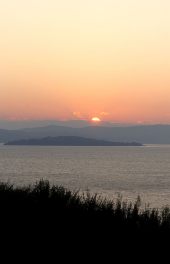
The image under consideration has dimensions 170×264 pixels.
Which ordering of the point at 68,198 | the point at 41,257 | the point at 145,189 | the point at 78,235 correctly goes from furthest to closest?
the point at 145,189
the point at 68,198
the point at 78,235
the point at 41,257

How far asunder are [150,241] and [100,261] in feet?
5.15

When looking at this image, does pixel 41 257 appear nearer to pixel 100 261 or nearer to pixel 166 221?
pixel 100 261

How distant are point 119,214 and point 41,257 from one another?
3.38 meters

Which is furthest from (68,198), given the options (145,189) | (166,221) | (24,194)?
(145,189)

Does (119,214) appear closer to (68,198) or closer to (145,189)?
(68,198)

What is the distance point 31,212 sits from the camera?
1141 cm

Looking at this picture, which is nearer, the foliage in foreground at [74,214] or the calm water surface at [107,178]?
the foliage in foreground at [74,214]

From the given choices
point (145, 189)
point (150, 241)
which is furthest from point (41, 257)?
point (145, 189)

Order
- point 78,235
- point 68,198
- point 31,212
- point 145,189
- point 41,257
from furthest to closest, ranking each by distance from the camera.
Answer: point 145,189, point 68,198, point 31,212, point 78,235, point 41,257

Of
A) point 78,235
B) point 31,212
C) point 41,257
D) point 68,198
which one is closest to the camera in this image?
point 41,257

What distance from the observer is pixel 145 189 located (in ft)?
208

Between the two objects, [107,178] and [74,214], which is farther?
[107,178]

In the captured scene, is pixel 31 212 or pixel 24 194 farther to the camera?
pixel 24 194

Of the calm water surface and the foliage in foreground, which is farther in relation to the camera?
the calm water surface
